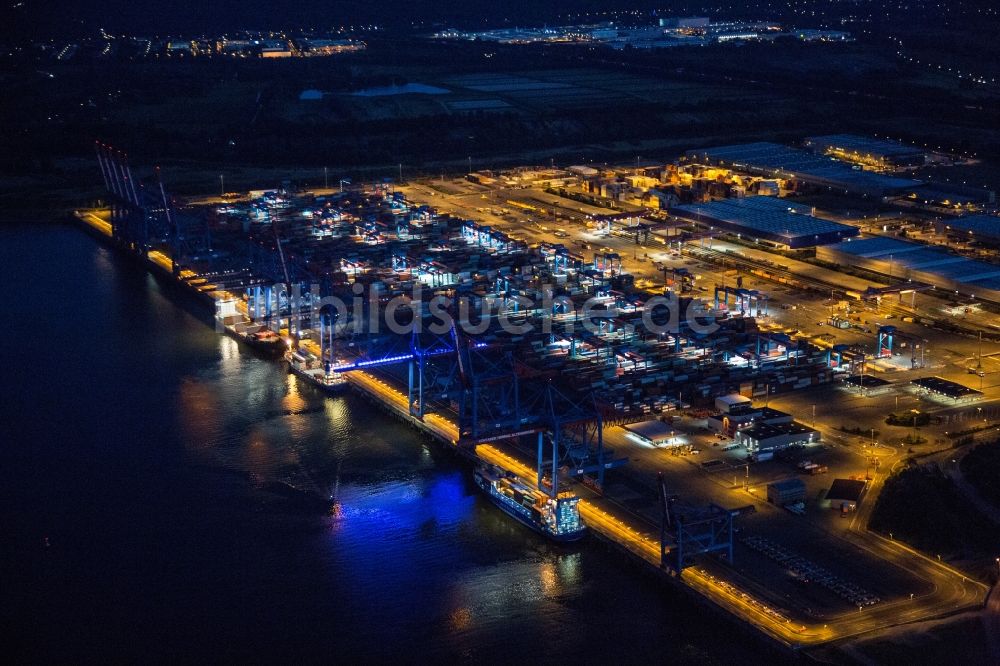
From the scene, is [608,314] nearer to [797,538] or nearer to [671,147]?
[797,538]

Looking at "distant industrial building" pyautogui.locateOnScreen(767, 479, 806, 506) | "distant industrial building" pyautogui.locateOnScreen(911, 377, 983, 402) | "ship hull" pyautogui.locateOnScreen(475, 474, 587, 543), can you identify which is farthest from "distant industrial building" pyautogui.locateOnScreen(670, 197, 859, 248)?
"ship hull" pyautogui.locateOnScreen(475, 474, 587, 543)

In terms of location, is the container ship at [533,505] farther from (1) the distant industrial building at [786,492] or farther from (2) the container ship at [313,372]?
(2) the container ship at [313,372]

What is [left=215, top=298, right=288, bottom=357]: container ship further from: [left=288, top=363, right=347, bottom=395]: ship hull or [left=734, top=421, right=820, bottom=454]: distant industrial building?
[left=734, top=421, right=820, bottom=454]: distant industrial building

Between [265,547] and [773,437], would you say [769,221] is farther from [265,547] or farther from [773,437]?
[265,547]

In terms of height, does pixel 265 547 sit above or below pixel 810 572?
below

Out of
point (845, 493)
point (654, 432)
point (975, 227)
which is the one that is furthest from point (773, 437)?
point (975, 227)

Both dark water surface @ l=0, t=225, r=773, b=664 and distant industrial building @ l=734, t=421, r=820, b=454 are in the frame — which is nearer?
dark water surface @ l=0, t=225, r=773, b=664
